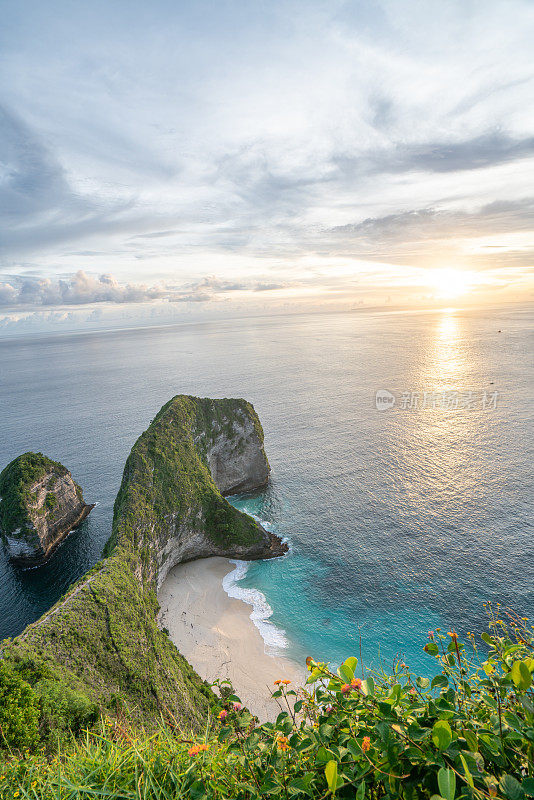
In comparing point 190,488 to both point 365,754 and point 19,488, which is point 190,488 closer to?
point 19,488

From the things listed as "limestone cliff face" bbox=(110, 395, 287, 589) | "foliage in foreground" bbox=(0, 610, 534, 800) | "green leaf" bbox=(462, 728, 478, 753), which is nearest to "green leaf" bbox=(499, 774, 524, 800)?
"foliage in foreground" bbox=(0, 610, 534, 800)

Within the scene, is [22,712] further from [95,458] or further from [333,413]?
[333,413]

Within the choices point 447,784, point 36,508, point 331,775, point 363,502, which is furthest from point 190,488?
point 447,784

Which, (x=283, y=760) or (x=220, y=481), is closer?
(x=283, y=760)

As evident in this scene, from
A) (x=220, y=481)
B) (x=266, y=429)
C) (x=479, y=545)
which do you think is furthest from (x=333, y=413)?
(x=479, y=545)

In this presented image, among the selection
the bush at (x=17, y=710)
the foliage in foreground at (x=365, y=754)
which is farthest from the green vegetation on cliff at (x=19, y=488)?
the foliage in foreground at (x=365, y=754)

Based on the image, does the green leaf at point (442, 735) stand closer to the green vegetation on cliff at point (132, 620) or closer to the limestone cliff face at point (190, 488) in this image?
the green vegetation on cliff at point (132, 620)
